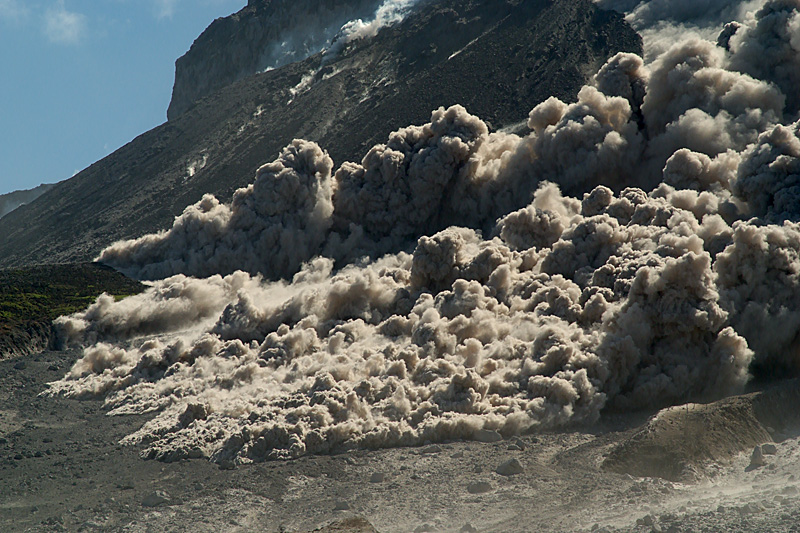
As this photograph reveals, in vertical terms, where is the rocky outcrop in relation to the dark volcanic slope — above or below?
above

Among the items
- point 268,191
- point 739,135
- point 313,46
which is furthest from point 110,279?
point 313,46

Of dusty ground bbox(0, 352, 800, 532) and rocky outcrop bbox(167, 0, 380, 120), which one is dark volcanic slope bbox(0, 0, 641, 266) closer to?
rocky outcrop bbox(167, 0, 380, 120)

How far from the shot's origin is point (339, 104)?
82.8 metres

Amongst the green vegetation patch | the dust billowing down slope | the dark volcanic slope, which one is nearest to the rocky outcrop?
the dark volcanic slope

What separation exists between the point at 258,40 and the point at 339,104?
131 feet

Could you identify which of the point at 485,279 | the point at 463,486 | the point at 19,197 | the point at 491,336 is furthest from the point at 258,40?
the point at 463,486

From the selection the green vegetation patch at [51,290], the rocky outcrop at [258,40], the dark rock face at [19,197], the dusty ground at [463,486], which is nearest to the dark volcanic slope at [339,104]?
the green vegetation patch at [51,290]

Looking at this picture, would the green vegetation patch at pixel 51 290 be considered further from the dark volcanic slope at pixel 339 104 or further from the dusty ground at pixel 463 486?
the dusty ground at pixel 463 486

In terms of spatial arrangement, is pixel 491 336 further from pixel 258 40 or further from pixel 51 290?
pixel 258 40

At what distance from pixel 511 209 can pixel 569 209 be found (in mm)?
5101

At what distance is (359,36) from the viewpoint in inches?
3976

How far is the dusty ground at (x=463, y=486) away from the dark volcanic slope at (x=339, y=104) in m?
45.4

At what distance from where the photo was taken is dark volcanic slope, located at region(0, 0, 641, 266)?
71250 millimetres

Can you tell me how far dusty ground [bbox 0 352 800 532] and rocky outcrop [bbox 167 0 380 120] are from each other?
92927 millimetres
